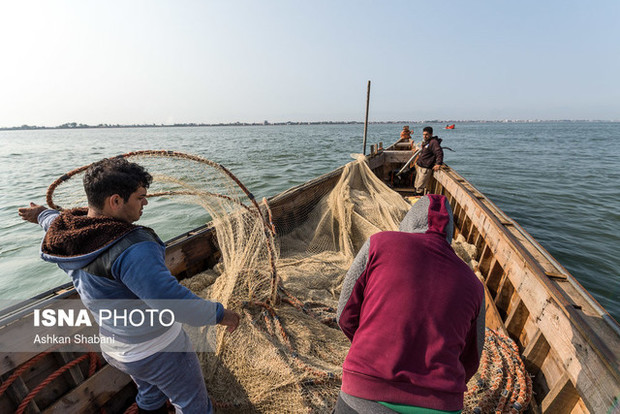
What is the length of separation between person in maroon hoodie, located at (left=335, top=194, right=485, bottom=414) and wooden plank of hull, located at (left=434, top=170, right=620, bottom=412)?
0.99 metres

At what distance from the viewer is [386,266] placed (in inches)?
50.6

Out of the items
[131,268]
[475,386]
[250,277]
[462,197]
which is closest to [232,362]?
[250,277]

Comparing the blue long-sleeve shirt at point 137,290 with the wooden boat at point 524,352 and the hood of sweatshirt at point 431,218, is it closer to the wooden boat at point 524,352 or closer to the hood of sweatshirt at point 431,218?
the wooden boat at point 524,352

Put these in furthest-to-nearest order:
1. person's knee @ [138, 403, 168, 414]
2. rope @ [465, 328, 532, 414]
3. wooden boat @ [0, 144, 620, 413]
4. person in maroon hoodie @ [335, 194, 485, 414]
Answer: person's knee @ [138, 403, 168, 414] → rope @ [465, 328, 532, 414] → wooden boat @ [0, 144, 620, 413] → person in maroon hoodie @ [335, 194, 485, 414]

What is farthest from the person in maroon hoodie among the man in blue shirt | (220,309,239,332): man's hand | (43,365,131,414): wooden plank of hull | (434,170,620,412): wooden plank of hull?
(43,365,131,414): wooden plank of hull

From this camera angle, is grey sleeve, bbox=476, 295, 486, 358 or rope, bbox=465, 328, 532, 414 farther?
rope, bbox=465, 328, 532, 414

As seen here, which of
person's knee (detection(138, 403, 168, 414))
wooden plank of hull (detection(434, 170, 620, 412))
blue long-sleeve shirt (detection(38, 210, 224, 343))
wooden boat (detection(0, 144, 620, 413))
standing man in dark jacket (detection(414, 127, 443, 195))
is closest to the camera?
blue long-sleeve shirt (detection(38, 210, 224, 343))

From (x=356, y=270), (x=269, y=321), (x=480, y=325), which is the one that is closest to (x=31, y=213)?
(x=269, y=321)

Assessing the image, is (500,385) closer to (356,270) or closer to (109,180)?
(356,270)

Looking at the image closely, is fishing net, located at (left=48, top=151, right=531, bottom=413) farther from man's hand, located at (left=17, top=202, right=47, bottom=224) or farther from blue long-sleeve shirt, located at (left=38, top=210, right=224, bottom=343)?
blue long-sleeve shirt, located at (left=38, top=210, right=224, bottom=343)

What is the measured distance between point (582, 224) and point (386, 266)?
1014 cm

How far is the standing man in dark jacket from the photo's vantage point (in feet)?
24.7

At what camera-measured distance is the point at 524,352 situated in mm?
2570

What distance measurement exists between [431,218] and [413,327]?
530 millimetres
